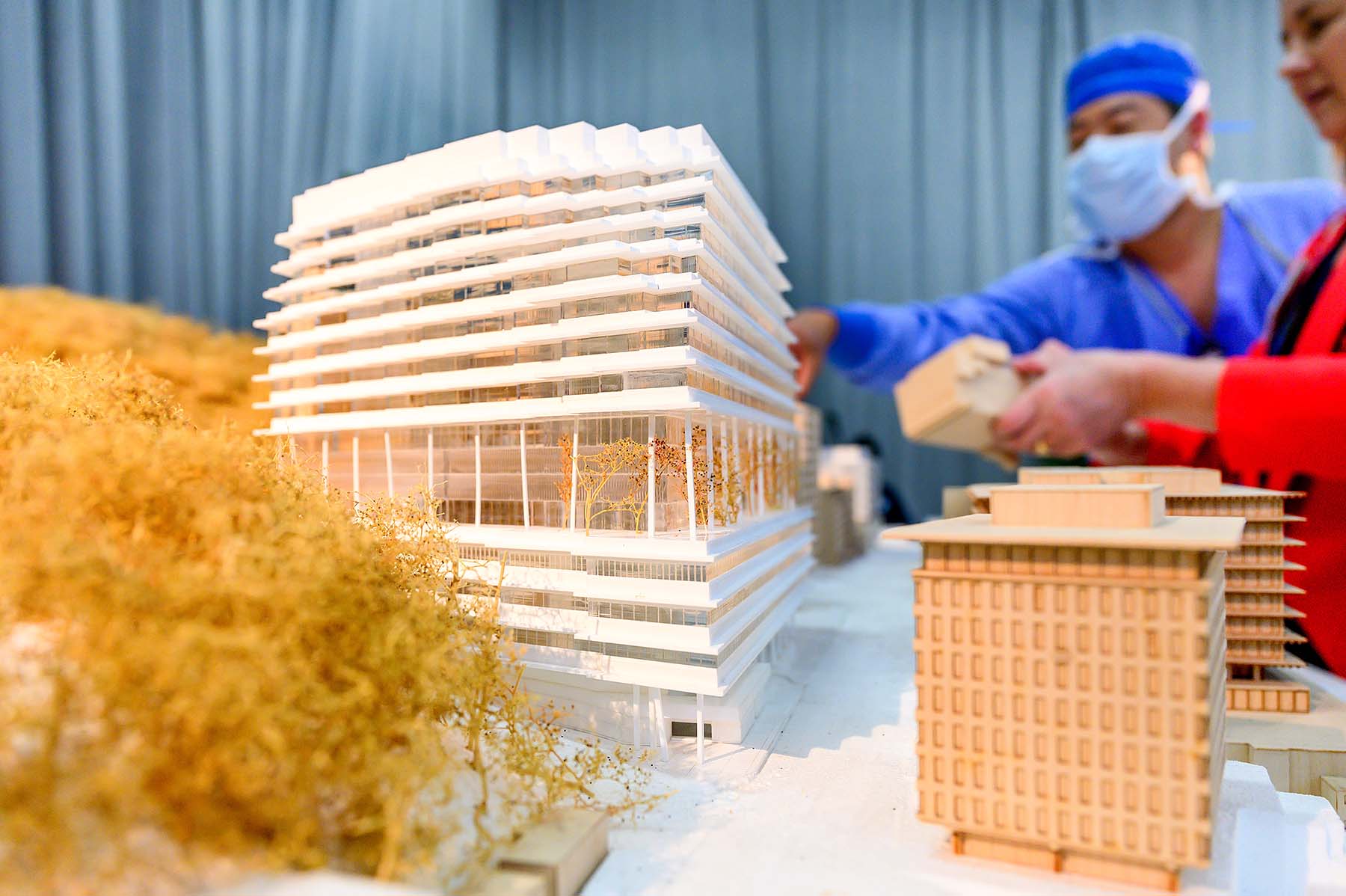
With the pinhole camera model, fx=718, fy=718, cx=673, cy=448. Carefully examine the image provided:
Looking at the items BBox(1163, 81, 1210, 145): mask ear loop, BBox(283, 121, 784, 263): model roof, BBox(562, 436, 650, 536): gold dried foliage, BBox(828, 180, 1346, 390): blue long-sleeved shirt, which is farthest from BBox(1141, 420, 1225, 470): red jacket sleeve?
BBox(562, 436, 650, 536): gold dried foliage

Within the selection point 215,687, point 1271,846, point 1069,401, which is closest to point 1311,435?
point 1069,401

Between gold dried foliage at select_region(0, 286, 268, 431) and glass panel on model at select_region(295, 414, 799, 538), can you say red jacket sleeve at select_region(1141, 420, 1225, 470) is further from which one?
gold dried foliage at select_region(0, 286, 268, 431)

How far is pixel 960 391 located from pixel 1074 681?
384 centimetres

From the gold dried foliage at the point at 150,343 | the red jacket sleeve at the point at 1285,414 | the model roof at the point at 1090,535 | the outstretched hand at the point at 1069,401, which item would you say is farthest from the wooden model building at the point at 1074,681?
the gold dried foliage at the point at 150,343

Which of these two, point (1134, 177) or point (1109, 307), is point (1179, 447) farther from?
point (1134, 177)

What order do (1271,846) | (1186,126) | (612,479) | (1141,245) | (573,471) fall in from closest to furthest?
(1271,846)
(612,479)
(573,471)
(1186,126)
(1141,245)

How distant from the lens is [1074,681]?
467 cm

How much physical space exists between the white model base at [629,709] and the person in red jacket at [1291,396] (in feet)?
15.2

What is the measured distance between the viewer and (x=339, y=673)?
436 centimetres

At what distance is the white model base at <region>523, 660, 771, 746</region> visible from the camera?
6988 mm

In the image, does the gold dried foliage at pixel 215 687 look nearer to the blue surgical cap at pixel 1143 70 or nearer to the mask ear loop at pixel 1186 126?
the mask ear loop at pixel 1186 126

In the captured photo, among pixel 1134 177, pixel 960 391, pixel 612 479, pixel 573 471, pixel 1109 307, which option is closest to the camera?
pixel 612 479

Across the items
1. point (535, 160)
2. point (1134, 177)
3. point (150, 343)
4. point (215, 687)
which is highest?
point (1134, 177)

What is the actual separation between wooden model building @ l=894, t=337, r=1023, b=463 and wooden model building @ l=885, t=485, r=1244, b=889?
2921 millimetres
